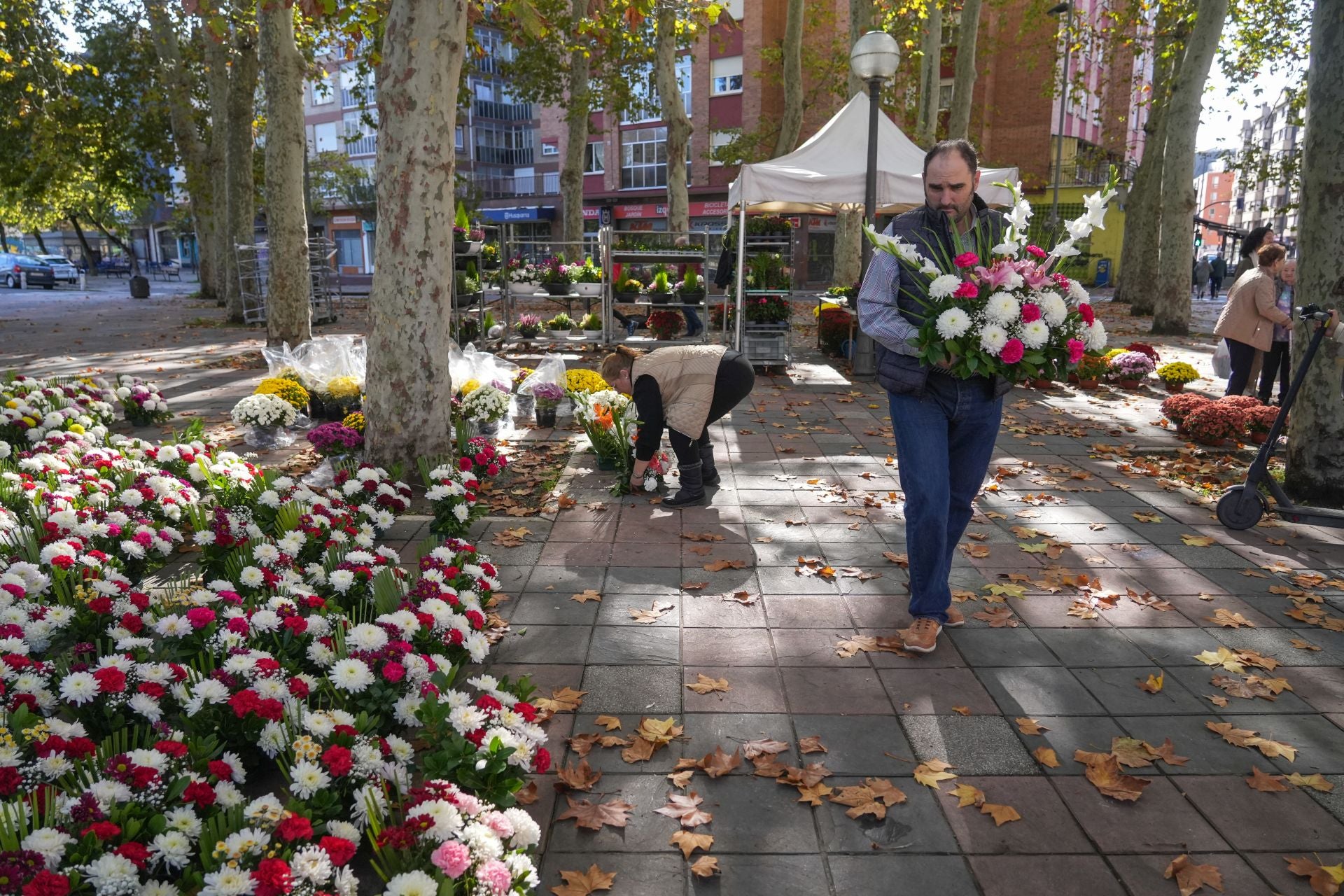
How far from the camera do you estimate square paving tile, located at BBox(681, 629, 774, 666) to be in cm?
388

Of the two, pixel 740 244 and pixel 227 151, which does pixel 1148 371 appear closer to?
pixel 740 244

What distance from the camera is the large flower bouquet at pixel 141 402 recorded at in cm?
858

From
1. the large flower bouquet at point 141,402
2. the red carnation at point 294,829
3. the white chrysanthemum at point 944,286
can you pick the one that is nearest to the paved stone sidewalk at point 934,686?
the red carnation at point 294,829

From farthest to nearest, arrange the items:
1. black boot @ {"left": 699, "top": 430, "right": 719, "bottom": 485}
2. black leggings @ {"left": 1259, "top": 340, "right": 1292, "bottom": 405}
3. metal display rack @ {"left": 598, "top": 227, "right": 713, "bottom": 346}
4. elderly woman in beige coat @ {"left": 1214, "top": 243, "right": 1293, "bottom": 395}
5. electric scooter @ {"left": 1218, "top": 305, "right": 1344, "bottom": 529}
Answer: metal display rack @ {"left": 598, "top": 227, "right": 713, "bottom": 346}, black leggings @ {"left": 1259, "top": 340, "right": 1292, "bottom": 405}, elderly woman in beige coat @ {"left": 1214, "top": 243, "right": 1293, "bottom": 395}, black boot @ {"left": 699, "top": 430, "right": 719, "bottom": 485}, electric scooter @ {"left": 1218, "top": 305, "right": 1344, "bottom": 529}

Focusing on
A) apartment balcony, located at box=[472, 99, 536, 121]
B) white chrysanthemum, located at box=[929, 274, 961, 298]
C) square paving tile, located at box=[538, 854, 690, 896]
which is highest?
apartment balcony, located at box=[472, 99, 536, 121]

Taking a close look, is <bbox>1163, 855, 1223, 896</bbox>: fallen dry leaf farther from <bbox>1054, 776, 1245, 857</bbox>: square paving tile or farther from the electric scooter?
the electric scooter

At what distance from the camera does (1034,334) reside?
3.45m

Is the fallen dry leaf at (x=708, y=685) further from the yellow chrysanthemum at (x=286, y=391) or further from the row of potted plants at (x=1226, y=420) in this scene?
the row of potted plants at (x=1226, y=420)

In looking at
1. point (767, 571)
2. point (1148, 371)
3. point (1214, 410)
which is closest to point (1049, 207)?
point (1148, 371)

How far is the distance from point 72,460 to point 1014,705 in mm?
5589

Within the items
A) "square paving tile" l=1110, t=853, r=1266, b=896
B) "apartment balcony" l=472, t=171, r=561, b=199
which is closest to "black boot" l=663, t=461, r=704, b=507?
"square paving tile" l=1110, t=853, r=1266, b=896

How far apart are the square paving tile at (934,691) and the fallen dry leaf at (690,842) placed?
1096 millimetres

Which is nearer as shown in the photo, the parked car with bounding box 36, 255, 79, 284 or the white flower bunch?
the white flower bunch

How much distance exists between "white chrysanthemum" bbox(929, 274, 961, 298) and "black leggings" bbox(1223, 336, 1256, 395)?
6819mm
